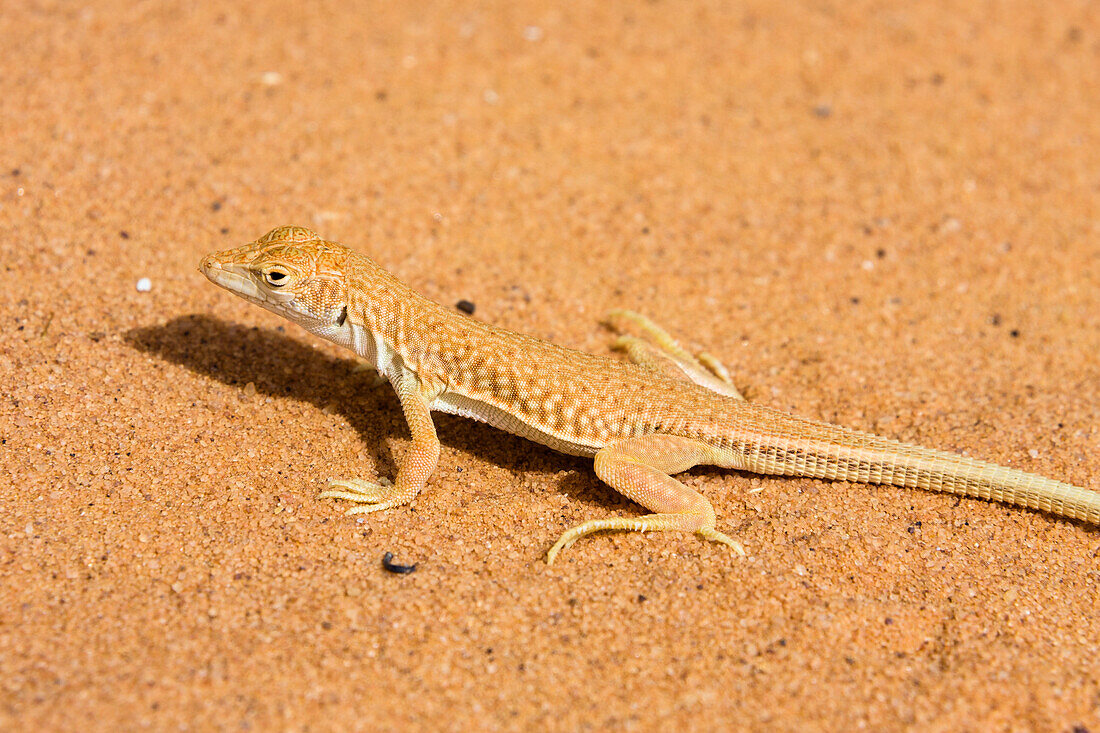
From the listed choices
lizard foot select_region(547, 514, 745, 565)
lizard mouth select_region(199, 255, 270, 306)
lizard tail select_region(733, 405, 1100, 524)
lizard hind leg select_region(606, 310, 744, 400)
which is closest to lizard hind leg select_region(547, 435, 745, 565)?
lizard foot select_region(547, 514, 745, 565)

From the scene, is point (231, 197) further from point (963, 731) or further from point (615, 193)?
point (963, 731)

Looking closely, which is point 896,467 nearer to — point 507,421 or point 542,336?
point 507,421

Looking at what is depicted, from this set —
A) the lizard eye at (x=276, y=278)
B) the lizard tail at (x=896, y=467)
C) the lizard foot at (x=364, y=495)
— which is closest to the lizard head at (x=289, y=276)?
the lizard eye at (x=276, y=278)

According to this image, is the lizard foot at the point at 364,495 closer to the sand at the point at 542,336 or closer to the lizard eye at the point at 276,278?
the sand at the point at 542,336

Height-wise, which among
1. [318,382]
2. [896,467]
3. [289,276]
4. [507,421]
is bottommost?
A: [318,382]

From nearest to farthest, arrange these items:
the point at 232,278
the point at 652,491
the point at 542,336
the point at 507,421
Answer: the point at 652,491
the point at 232,278
the point at 507,421
the point at 542,336

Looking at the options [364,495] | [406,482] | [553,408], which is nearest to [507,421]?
[553,408]

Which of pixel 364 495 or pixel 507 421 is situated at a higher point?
pixel 507 421
